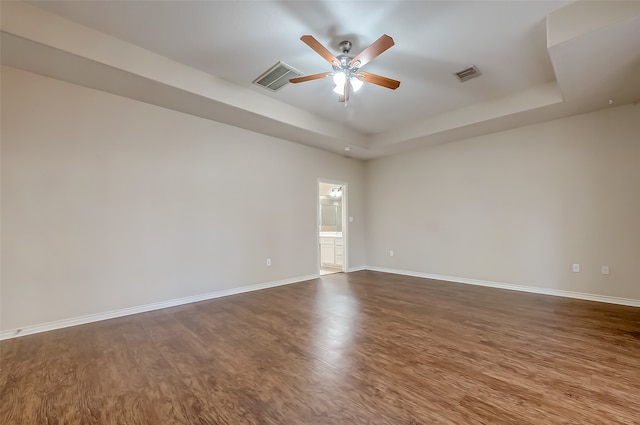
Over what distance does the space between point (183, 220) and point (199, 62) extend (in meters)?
2.10

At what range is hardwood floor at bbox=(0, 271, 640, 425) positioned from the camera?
1636mm

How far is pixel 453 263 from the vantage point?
5359mm

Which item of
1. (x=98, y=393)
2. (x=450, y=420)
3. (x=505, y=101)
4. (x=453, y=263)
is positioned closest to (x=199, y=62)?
(x=98, y=393)

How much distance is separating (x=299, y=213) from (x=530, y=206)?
13.0 ft

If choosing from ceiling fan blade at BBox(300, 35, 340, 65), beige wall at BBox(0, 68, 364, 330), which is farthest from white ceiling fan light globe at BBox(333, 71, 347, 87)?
beige wall at BBox(0, 68, 364, 330)

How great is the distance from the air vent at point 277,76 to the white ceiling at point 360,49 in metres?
0.08

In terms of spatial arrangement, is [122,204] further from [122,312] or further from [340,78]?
[340,78]

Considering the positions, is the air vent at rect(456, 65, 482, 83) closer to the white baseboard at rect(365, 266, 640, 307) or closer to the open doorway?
the open doorway

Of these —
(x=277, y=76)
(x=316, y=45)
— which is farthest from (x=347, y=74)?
(x=277, y=76)

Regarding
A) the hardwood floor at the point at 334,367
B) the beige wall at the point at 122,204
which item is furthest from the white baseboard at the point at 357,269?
the hardwood floor at the point at 334,367

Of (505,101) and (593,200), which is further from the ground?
(505,101)

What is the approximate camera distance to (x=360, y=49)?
3.00 meters

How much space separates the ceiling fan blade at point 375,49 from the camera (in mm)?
2286

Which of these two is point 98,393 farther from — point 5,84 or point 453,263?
point 453,263
